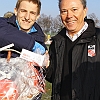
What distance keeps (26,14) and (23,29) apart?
0.55ft

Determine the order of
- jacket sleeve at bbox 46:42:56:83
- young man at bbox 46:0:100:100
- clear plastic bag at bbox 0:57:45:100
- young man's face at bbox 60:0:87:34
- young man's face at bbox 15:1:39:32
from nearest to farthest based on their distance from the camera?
clear plastic bag at bbox 0:57:45:100 < young man's face at bbox 15:1:39:32 < young man at bbox 46:0:100:100 < young man's face at bbox 60:0:87:34 < jacket sleeve at bbox 46:42:56:83

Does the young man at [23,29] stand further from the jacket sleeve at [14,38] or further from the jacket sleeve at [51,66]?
the jacket sleeve at [51,66]

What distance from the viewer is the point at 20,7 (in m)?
2.79

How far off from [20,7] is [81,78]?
40.1 inches

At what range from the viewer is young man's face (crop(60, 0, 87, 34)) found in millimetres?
2996

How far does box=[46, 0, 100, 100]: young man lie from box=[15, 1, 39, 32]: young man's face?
41 centimetres

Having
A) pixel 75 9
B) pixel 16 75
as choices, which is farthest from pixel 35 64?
pixel 75 9

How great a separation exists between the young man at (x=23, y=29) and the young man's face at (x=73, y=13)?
0.33 meters

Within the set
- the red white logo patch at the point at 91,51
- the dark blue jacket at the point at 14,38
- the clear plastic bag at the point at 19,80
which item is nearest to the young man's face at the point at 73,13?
the red white logo patch at the point at 91,51

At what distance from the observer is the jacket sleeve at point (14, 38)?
7.95 ft

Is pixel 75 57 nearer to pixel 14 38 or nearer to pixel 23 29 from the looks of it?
pixel 23 29

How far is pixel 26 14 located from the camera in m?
2.77

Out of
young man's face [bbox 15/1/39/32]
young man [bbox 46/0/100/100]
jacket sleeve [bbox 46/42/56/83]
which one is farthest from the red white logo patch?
young man's face [bbox 15/1/39/32]

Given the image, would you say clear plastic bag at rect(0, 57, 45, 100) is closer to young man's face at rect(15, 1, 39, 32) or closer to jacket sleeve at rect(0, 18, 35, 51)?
jacket sleeve at rect(0, 18, 35, 51)
